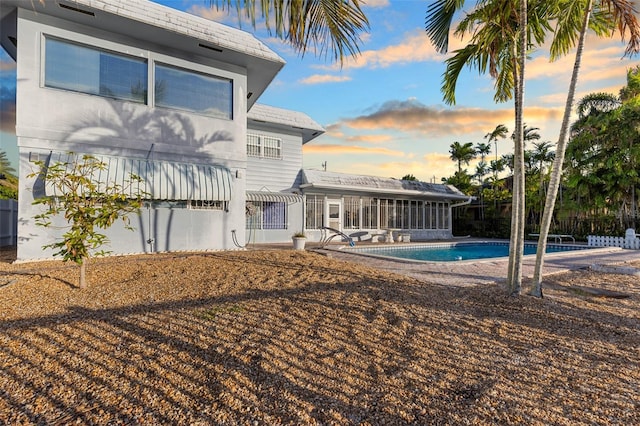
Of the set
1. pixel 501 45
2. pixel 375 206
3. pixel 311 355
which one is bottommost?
pixel 311 355

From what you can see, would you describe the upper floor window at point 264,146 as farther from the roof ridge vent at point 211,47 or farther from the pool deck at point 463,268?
the pool deck at point 463,268

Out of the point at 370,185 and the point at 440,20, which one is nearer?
the point at 440,20

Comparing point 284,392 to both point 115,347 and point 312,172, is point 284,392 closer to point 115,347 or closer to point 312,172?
point 115,347

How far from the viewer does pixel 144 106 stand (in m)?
11.3

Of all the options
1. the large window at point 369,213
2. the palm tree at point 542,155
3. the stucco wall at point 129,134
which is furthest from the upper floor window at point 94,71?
the palm tree at point 542,155

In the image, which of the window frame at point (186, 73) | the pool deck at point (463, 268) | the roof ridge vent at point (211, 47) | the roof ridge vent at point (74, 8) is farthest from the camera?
the roof ridge vent at point (211, 47)

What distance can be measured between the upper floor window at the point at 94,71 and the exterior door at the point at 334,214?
11367mm

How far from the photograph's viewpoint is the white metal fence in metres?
13.6

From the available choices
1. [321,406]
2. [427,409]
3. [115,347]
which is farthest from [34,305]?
[427,409]

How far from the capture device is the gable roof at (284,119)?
698 inches

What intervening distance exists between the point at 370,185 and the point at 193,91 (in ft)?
38.1

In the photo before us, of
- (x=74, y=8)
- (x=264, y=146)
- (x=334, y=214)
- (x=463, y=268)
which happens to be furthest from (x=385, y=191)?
(x=74, y=8)

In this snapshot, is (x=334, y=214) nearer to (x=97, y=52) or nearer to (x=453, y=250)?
(x=453, y=250)

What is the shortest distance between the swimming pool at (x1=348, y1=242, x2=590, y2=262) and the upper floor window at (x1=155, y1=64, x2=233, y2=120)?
8498 mm
